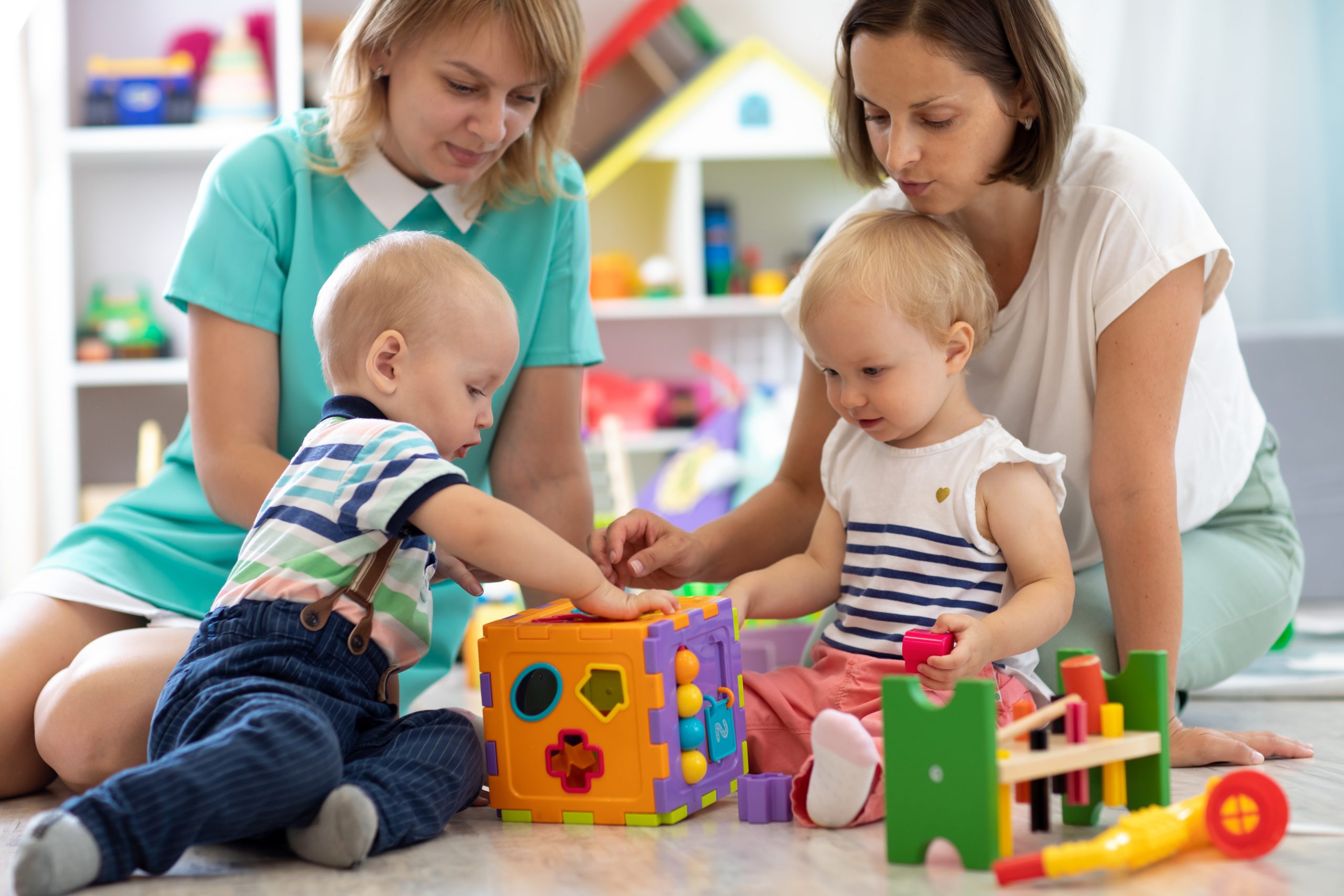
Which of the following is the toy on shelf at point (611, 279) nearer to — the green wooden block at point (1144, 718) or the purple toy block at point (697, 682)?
the purple toy block at point (697, 682)

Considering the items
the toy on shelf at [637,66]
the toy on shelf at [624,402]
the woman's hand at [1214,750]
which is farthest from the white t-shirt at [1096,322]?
the toy on shelf at [637,66]

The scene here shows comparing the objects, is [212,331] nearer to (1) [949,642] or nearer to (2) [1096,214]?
(1) [949,642]

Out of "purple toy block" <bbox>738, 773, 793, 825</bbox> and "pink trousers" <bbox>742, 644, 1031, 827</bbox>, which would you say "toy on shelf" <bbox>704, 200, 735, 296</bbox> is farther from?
"purple toy block" <bbox>738, 773, 793, 825</bbox>

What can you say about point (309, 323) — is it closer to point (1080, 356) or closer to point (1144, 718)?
point (1080, 356)

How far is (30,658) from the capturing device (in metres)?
1.26

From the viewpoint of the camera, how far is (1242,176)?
10.1 ft

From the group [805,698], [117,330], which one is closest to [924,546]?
[805,698]

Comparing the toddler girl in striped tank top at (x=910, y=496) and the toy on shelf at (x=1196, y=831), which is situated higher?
the toddler girl in striped tank top at (x=910, y=496)

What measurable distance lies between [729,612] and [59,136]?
2.28m

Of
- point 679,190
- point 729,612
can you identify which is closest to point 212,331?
point 729,612

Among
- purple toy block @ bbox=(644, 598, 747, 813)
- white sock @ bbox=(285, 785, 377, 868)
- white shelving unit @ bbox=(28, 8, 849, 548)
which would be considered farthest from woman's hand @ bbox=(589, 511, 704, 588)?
white shelving unit @ bbox=(28, 8, 849, 548)

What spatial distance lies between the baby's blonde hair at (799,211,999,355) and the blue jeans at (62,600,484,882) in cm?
54

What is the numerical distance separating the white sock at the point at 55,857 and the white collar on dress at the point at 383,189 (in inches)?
31.1

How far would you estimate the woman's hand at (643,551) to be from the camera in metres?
1.28
